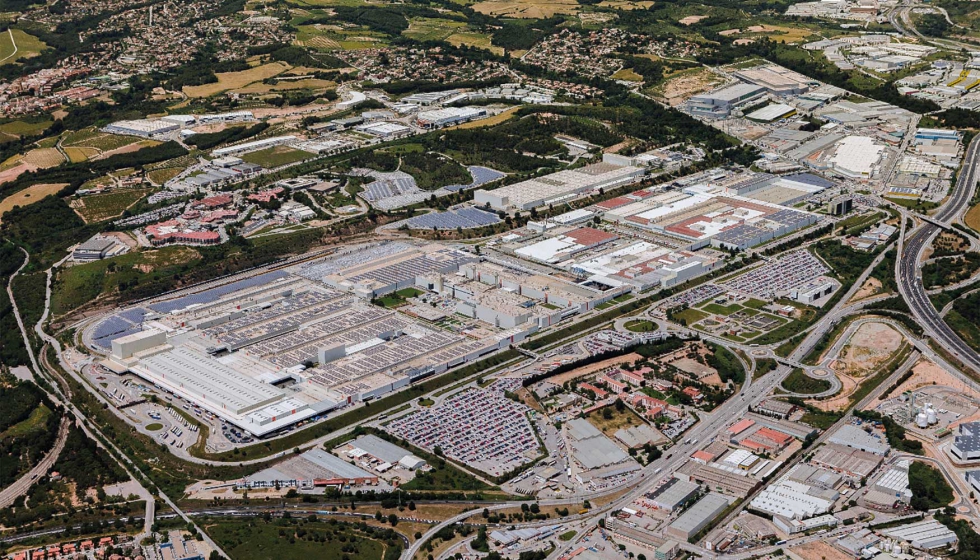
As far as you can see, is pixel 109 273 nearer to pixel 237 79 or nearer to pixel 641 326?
pixel 641 326

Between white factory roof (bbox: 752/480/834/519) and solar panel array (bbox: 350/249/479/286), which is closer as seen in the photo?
white factory roof (bbox: 752/480/834/519)

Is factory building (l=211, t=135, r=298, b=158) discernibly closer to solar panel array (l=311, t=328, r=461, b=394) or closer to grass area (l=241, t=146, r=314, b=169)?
grass area (l=241, t=146, r=314, b=169)

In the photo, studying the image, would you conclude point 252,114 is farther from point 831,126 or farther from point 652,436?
point 652,436

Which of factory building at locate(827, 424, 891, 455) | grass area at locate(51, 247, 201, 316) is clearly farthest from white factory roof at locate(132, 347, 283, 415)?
factory building at locate(827, 424, 891, 455)

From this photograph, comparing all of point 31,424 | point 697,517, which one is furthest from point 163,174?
point 697,517

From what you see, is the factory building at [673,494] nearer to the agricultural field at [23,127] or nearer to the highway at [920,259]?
the highway at [920,259]
